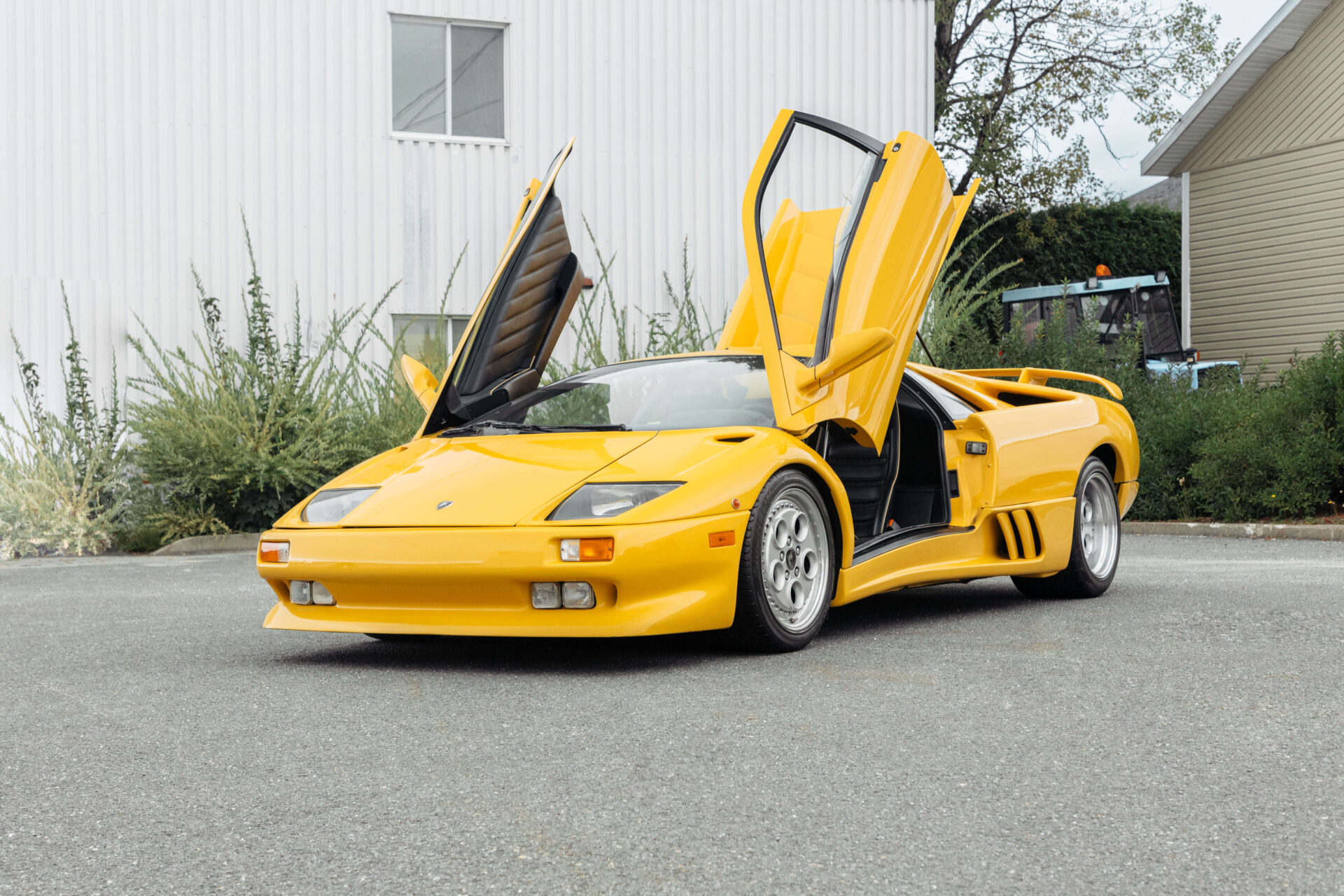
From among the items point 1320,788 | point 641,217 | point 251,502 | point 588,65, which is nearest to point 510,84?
point 588,65

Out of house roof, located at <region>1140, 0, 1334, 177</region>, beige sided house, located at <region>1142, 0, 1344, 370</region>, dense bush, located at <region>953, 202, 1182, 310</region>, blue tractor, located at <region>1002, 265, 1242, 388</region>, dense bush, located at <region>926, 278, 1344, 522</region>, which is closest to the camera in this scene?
dense bush, located at <region>926, 278, 1344, 522</region>

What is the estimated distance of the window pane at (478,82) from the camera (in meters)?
13.8

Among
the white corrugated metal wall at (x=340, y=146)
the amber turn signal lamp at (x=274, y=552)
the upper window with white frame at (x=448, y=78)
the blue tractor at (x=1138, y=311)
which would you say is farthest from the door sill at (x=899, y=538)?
the blue tractor at (x=1138, y=311)

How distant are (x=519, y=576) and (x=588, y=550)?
0.25 meters

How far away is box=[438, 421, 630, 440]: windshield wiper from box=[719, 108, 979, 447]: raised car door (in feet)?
2.17

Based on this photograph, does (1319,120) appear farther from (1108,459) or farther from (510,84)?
(1108,459)

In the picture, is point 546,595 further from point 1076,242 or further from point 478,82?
point 1076,242

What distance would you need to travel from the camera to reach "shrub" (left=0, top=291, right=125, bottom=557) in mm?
10773

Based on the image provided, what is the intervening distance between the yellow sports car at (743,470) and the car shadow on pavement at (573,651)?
172 mm

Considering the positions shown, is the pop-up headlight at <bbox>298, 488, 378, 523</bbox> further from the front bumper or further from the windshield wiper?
the windshield wiper

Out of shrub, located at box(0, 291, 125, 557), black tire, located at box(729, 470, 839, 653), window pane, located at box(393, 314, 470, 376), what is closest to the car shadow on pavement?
black tire, located at box(729, 470, 839, 653)

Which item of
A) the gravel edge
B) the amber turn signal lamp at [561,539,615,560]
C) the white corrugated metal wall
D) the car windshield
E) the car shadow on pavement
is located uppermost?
the white corrugated metal wall

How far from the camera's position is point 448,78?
1368 cm

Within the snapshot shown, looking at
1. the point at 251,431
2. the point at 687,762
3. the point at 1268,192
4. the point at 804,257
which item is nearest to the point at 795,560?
the point at 687,762
